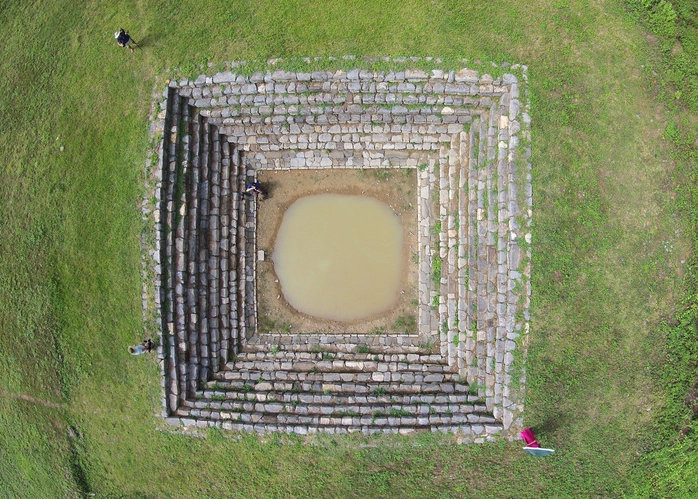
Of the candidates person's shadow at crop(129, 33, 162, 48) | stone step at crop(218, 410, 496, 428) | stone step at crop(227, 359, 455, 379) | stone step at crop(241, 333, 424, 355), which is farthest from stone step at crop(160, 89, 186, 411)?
stone step at crop(241, 333, 424, 355)

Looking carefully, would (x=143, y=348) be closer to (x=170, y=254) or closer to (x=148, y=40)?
(x=170, y=254)

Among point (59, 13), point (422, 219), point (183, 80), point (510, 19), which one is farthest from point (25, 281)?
point (510, 19)

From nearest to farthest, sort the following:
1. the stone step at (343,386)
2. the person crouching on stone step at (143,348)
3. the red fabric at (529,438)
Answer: the red fabric at (529,438) < the person crouching on stone step at (143,348) < the stone step at (343,386)

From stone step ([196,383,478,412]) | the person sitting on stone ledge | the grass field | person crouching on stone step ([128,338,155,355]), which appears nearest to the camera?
person crouching on stone step ([128,338,155,355])

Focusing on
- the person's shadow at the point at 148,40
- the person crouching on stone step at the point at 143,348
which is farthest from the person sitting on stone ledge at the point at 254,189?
the person crouching on stone step at the point at 143,348

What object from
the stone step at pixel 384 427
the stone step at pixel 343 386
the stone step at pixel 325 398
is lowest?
the stone step at pixel 384 427

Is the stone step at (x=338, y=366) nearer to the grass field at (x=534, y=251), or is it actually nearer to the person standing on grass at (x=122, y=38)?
the grass field at (x=534, y=251)

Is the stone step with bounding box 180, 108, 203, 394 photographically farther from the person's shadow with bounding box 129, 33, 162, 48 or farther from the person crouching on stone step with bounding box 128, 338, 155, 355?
the person's shadow with bounding box 129, 33, 162, 48

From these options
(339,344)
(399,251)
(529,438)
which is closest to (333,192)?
(399,251)
